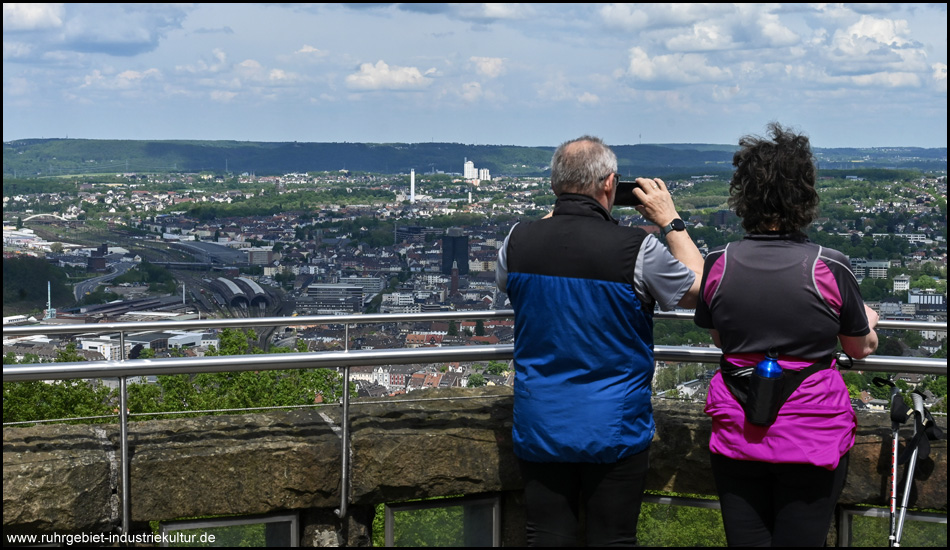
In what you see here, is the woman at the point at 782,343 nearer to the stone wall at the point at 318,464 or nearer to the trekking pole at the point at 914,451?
the trekking pole at the point at 914,451

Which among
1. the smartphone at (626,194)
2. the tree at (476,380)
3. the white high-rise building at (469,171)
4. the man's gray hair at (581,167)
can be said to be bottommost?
the tree at (476,380)

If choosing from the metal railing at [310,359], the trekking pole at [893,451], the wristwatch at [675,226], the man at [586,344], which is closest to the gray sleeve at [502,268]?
the man at [586,344]

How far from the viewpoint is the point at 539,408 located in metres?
2.53

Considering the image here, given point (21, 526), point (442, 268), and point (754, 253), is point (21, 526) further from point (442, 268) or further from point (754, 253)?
point (442, 268)

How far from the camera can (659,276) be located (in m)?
2.45

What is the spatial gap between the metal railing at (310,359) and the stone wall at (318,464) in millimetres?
69

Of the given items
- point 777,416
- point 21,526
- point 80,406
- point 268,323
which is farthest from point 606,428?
point 80,406

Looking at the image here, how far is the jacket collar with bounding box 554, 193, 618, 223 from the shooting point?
2561 millimetres

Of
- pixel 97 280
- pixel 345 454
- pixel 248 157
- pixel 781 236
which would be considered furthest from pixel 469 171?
pixel 781 236

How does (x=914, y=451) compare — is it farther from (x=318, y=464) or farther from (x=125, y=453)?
(x=125, y=453)

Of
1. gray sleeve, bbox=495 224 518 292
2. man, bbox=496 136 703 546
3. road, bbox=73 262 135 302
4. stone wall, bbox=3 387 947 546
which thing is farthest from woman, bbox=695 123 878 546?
road, bbox=73 262 135 302

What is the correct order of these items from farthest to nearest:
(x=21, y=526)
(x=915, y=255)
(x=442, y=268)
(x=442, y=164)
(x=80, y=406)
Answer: (x=442, y=164) → (x=442, y=268) → (x=915, y=255) → (x=80, y=406) → (x=21, y=526)

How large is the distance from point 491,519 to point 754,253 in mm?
1358

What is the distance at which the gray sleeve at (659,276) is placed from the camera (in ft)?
8.00
